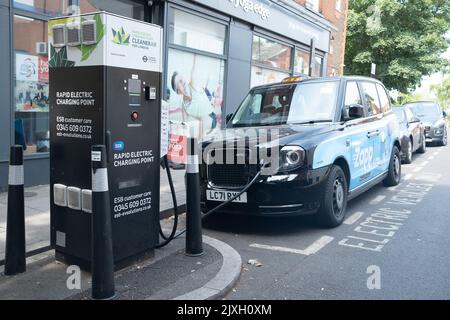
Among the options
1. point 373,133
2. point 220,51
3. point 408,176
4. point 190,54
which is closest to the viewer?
point 373,133

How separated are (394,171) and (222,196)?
4496mm

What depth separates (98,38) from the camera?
147 inches

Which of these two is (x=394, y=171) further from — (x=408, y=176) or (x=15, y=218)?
(x=15, y=218)

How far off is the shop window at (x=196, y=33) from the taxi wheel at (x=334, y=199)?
19.1 feet

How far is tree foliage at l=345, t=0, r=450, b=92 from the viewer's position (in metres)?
25.6

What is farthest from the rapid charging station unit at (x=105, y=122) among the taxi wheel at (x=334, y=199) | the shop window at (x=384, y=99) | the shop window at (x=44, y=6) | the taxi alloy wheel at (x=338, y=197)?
the shop window at (x=384, y=99)

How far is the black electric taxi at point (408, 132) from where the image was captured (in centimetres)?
1202

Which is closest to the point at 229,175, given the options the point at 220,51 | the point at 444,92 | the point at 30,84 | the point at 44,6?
the point at 30,84

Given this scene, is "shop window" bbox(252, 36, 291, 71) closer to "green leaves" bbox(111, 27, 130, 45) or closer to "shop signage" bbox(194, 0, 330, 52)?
"shop signage" bbox(194, 0, 330, 52)

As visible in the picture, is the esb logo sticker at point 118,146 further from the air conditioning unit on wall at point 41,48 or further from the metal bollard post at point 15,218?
the air conditioning unit on wall at point 41,48

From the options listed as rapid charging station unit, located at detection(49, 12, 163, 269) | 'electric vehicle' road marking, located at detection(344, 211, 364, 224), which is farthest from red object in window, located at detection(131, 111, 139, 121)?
'electric vehicle' road marking, located at detection(344, 211, 364, 224)

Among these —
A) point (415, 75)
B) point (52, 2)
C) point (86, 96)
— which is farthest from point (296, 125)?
point (415, 75)

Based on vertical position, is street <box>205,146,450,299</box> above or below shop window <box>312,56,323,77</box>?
below

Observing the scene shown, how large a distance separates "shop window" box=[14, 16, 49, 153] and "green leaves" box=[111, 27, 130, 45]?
3.91 meters
